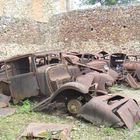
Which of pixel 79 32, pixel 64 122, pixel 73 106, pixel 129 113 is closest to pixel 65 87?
pixel 73 106

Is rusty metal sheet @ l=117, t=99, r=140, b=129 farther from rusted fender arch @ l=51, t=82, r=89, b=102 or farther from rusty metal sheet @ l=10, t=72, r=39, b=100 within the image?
rusty metal sheet @ l=10, t=72, r=39, b=100

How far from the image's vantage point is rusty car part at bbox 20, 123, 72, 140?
16.8 ft

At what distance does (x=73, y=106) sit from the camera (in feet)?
21.2

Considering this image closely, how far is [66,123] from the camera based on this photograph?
6039mm

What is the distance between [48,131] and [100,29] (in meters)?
14.4

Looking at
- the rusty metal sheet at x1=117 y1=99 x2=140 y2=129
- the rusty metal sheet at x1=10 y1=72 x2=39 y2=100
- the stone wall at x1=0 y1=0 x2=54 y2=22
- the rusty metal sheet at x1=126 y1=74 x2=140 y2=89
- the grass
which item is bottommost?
the rusty metal sheet at x1=126 y1=74 x2=140 y2=89

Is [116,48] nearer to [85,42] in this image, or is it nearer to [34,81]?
[85,42]

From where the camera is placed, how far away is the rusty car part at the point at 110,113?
227 inches

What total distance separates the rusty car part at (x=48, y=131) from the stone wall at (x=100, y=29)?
13.0 metres

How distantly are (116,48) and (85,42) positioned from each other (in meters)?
1.96

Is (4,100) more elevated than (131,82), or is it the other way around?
(4,100)

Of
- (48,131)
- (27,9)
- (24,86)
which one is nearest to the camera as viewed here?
(48,131)

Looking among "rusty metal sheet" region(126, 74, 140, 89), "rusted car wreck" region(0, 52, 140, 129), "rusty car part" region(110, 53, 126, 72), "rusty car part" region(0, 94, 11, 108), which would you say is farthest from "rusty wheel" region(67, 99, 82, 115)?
"rusty car part" region(110, 53, 126, 72)

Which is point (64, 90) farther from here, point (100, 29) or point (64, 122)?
point (100, 29)
